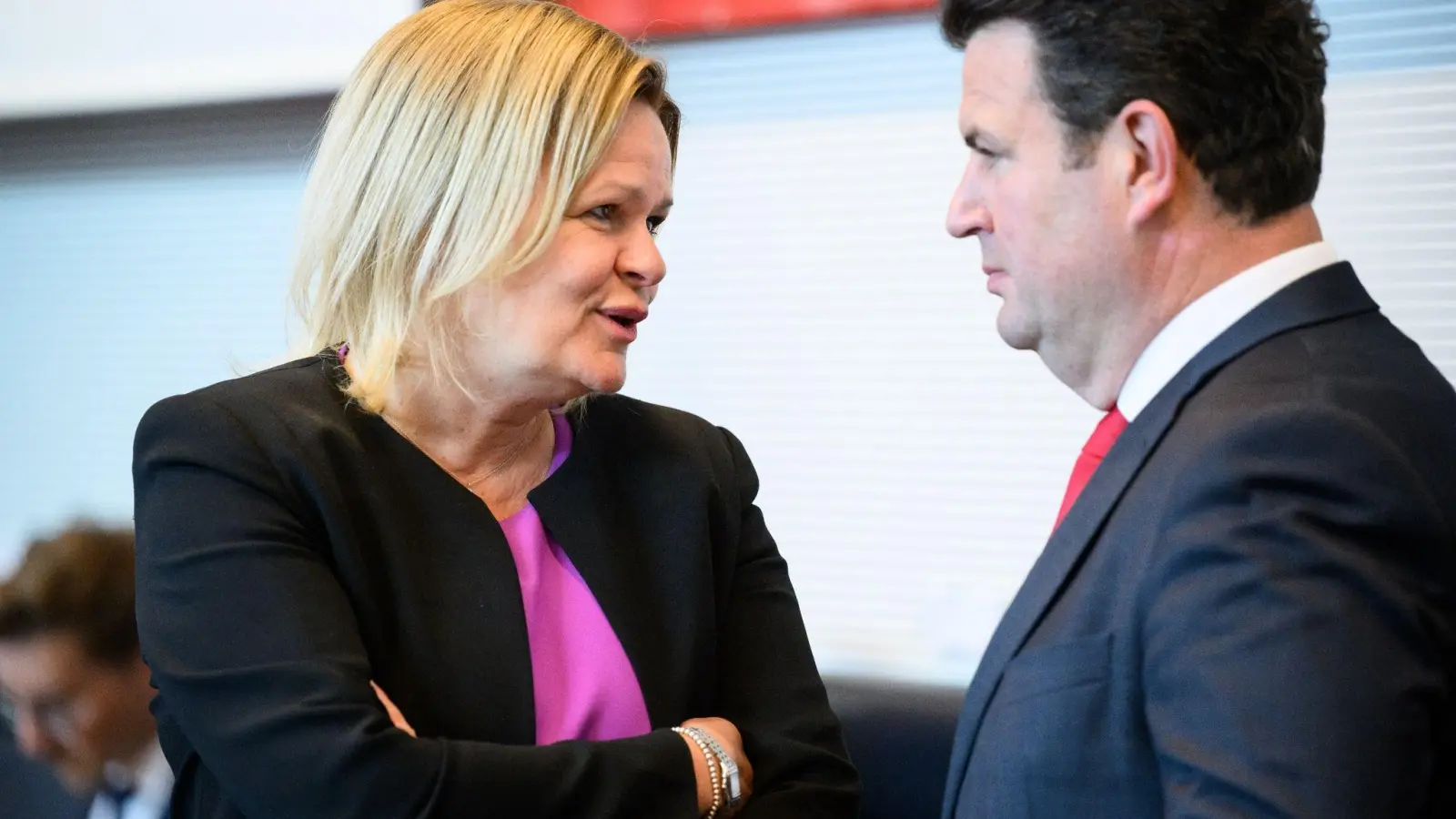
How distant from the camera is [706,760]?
4.97 ft

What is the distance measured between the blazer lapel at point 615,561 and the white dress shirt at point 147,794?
1084mm

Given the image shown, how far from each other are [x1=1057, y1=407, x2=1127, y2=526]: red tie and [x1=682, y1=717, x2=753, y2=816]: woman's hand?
1.49ft

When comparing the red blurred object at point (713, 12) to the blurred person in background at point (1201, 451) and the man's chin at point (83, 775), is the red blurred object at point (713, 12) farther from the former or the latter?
the man's chin at point (83, 775)

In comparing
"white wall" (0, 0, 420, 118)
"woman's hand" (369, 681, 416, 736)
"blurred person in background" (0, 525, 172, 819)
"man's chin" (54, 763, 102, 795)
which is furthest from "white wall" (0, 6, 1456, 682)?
"woman's hand" (369, 681, 416, 736)

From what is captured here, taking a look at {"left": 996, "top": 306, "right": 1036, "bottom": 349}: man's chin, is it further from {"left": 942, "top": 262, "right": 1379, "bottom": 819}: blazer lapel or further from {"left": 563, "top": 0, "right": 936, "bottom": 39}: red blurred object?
{"left": 563, "top": 0, "right": 936, "bottom": 39}: red blurred object

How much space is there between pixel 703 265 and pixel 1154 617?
226 cm

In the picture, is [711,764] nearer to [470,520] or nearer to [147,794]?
[470,520]

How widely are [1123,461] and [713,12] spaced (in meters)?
2.04

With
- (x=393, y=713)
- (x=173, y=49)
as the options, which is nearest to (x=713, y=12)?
(x=173, y=49)

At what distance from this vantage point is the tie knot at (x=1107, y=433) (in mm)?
1359

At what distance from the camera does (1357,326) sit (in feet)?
3.93

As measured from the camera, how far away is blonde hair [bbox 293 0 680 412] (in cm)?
151

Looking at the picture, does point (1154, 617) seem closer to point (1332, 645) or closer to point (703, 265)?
point (1332, 645)

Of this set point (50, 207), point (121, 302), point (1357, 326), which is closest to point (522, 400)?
point (1357, 326)
